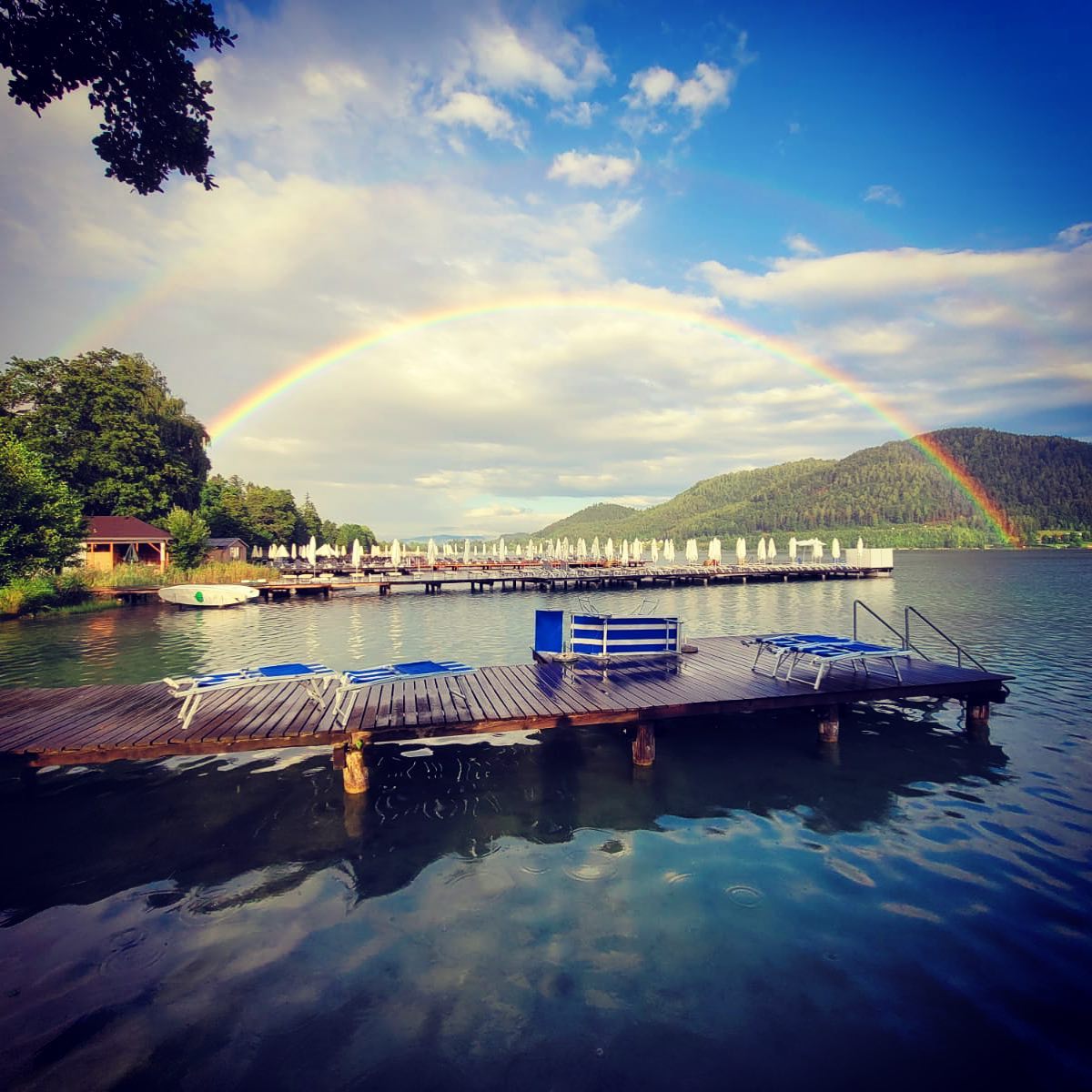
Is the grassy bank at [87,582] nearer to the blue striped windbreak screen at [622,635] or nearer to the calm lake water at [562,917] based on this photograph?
the calm lake water at [562,917]

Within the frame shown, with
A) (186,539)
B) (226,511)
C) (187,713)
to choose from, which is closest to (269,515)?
(226,511)

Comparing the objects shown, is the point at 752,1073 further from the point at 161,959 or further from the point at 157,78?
the point at 157,78

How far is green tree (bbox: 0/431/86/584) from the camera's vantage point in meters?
25.9

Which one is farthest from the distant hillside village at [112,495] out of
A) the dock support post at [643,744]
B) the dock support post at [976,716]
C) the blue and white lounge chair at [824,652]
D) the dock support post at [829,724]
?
the dock support post at [976,716]

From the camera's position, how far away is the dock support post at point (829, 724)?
31.3ft

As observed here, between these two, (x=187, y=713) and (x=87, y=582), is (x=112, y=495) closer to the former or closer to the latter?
(x=87, y=582)

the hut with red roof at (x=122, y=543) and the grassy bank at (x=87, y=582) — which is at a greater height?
the hut with red roof at (x=122, y=543)

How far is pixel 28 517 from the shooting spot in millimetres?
26891

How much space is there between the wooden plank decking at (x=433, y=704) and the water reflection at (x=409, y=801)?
0.83 metres

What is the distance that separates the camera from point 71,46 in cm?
827

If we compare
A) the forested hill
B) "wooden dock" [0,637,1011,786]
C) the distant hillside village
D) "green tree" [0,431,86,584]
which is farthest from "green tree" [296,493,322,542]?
the forested hill

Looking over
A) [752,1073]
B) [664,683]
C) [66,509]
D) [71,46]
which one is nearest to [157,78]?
[71,46]

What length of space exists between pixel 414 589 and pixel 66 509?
2035 centimetres

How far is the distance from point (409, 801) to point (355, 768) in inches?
31.3
